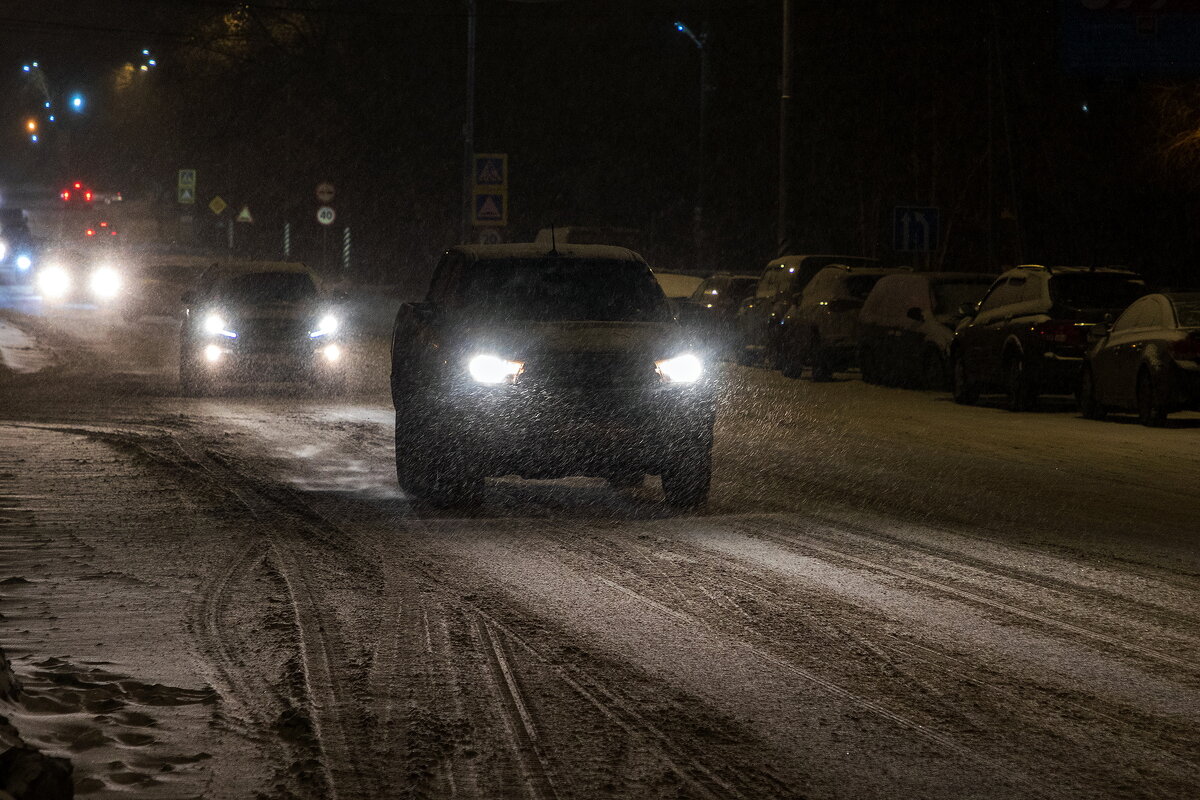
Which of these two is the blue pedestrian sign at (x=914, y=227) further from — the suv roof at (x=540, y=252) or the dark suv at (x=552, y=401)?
the dark suv at (x=552, y=401)

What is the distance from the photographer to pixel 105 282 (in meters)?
53.7

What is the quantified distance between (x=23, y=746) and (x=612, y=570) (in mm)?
4599

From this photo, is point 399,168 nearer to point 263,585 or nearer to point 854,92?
A: point 854,92

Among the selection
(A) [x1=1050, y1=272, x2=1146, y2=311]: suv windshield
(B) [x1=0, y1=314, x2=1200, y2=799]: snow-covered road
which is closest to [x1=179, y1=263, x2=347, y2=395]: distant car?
(B) [x1=0, y1=314, x2=1200, y2=799]: snow-covered road

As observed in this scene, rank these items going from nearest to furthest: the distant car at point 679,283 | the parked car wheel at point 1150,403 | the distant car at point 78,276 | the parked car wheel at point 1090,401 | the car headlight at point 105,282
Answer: the parked car wheel at point 1150,403 < the parked car wheel at point 1090,401 < the distant car at point 679,283 < the car headlight at point 105,282 < the distant car at point 78,276

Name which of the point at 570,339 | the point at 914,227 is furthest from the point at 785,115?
the point at 570,339

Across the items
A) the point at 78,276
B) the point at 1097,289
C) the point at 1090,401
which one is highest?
the point at 78,276

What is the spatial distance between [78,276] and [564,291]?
156 ft

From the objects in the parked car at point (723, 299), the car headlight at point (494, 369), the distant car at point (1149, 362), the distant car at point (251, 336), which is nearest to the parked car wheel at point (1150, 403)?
the distant car at point (1149, 362)

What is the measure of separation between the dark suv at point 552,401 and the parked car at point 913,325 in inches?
506

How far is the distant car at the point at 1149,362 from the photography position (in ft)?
59.5

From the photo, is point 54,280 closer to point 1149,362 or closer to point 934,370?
point 934,370

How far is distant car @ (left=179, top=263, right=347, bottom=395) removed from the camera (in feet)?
71.0

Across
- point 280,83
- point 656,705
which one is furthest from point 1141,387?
point 280,83
